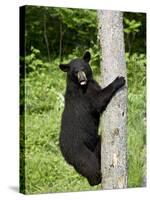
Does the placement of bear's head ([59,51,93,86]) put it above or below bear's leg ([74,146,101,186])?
above

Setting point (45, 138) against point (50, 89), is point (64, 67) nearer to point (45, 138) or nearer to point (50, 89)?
point (50, 89)

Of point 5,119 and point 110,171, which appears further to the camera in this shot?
point 110,171

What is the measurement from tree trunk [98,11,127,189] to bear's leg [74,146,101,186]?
0.25ft

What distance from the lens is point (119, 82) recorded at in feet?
18.0

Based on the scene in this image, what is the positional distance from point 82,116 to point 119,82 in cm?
45

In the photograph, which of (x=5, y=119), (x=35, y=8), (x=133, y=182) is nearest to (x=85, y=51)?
(x=35, y=8)

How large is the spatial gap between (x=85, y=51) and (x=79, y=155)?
895 millimetres

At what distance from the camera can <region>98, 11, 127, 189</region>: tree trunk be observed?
17.8 ft

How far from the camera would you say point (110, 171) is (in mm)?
5508

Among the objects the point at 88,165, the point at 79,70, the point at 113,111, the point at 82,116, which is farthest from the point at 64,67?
the point at 88,165

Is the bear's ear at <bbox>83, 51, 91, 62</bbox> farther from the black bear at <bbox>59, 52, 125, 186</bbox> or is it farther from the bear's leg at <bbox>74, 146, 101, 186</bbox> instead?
the bear's leg at <bbox>74, 146, 101, 186</bbox>

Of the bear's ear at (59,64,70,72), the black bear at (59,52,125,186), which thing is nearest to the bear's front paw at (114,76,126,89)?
the black bear at (59,52,125,186)

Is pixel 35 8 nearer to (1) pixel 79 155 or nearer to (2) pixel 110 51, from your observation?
(2) pixel 110 51

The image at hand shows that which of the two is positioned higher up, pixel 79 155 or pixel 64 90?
pixel 64 90
